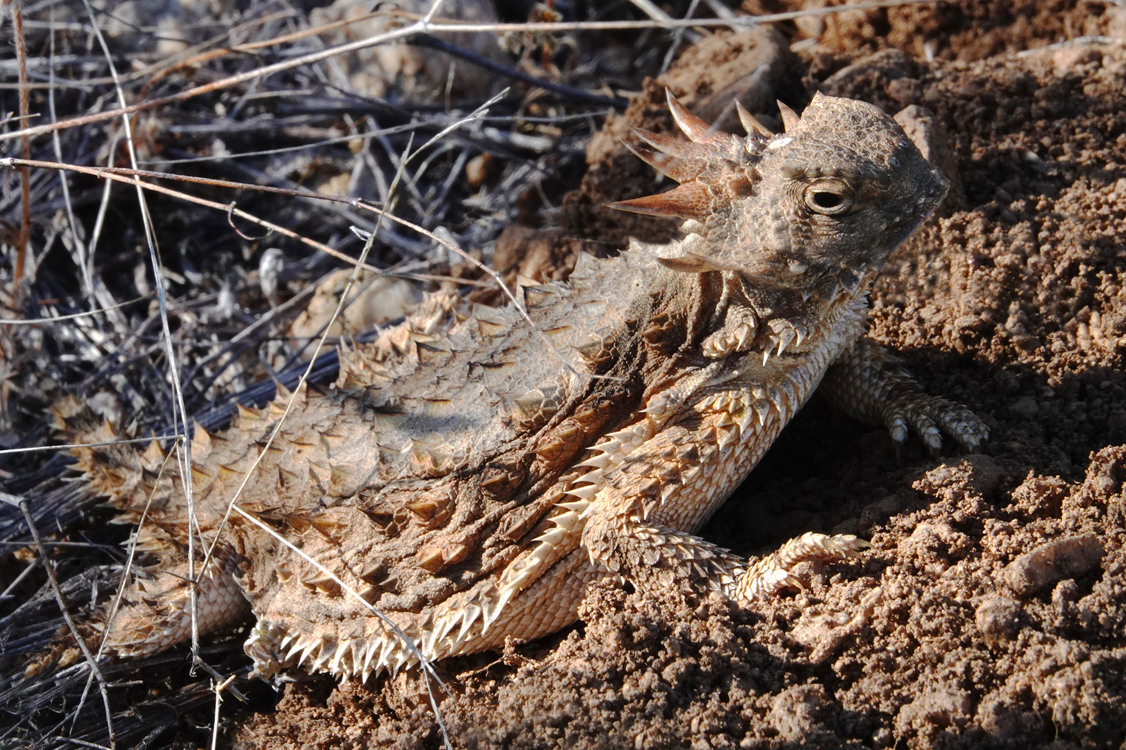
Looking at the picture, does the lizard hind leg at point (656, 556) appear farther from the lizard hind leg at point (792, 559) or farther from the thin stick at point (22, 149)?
the thin stick at point (22, 149)

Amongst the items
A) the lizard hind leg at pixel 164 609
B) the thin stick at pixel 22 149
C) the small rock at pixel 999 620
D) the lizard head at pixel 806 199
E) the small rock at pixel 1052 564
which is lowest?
the lizard hind leg at pixel 164 609

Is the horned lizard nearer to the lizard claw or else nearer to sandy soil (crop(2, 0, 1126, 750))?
the lizard claw

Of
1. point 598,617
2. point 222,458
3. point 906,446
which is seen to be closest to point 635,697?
point 598,617

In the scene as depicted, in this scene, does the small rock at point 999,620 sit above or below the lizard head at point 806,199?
below

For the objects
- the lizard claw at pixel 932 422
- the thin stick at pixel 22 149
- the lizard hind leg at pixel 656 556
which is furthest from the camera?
the thin stick at pixel 22 149

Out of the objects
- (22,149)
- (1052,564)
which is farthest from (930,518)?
(22,149)

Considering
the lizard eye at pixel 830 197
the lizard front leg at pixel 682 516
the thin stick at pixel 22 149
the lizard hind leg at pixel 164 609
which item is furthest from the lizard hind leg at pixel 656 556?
the thin stick at pixel 22 149

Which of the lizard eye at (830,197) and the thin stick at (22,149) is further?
the thin stick at (22,149)

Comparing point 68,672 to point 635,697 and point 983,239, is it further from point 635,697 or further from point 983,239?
point 983,239

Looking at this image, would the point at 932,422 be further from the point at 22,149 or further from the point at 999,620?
the point at 22,149
